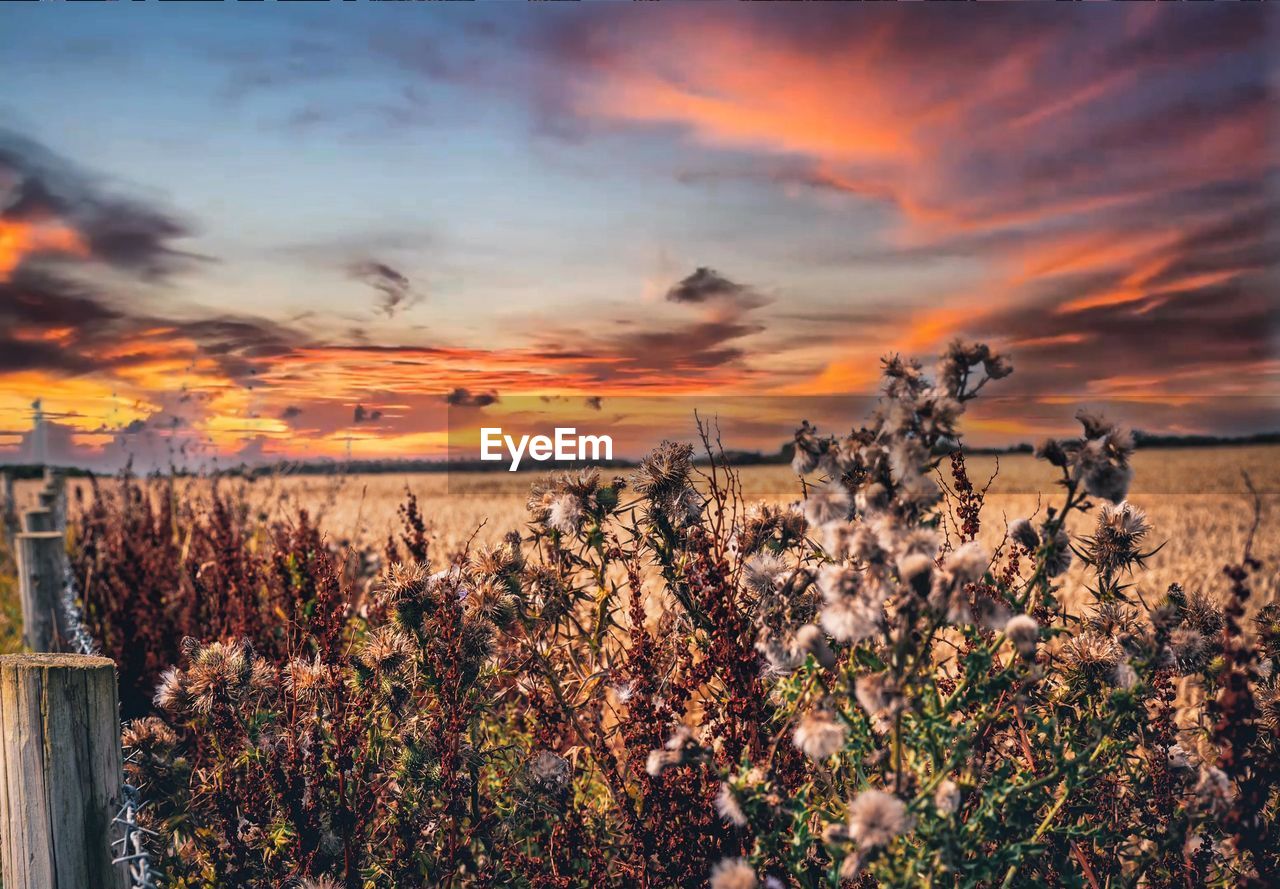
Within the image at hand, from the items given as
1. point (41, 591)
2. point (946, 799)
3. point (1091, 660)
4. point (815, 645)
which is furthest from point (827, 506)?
point (41, 591)

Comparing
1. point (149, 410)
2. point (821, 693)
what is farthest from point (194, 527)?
point (821, 693)

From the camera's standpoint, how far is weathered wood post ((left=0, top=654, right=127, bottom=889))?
288 cm

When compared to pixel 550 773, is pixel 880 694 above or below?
above

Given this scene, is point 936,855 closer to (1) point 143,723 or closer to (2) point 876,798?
(2) point 876,798

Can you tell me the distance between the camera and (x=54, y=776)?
9.47 feet

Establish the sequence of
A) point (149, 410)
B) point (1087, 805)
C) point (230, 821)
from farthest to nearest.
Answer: point (149, 410) → point (230, 821) → point (1087, 805)

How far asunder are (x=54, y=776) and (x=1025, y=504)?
35.9m

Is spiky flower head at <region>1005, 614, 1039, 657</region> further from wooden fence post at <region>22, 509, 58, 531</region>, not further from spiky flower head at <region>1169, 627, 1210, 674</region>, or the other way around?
wooden fence post at <region>22, 509, 58, 531</region>

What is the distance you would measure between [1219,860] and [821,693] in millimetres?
1976

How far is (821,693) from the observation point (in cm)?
308

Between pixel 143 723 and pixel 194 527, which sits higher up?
pixel 194 527

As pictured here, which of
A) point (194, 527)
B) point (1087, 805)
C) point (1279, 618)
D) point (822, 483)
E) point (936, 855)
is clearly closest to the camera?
point (936, 855)

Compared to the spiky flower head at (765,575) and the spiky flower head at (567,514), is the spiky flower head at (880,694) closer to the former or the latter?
the spiky flower head at (765,575)

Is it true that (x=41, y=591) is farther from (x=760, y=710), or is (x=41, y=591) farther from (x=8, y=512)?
(x=8, y=512)
